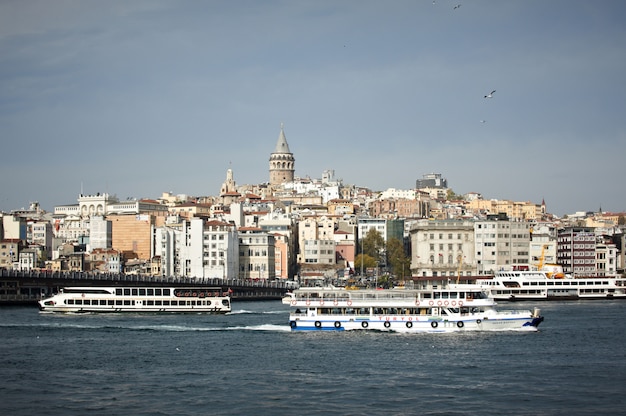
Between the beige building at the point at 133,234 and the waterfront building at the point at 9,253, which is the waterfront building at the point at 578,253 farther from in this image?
the waterfront building at the point at 9,253

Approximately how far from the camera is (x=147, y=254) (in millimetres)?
130125

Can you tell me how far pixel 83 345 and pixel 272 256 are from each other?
6436 centimetres

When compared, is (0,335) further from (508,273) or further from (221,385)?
(508,273)

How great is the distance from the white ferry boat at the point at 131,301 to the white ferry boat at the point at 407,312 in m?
18.2

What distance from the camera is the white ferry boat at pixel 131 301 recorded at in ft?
223

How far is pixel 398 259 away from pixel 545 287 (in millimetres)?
36722

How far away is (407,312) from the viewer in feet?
165

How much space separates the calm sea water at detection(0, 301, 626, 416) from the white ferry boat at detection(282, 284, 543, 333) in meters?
0.86

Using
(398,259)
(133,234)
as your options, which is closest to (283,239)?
(398,259)

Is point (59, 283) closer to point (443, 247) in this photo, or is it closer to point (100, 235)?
point (443, 247)

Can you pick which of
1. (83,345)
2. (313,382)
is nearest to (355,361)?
(313,382)

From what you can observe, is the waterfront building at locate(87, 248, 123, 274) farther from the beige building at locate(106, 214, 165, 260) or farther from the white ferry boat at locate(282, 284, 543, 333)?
the white ferry boat at locate(282, 284, 543, 333)

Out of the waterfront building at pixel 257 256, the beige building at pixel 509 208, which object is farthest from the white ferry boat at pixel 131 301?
the beige building at pixel 509 208

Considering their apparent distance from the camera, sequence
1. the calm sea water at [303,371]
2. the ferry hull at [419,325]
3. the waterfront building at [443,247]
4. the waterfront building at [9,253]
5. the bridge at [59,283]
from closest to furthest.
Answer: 1. the calm sea water at [303,371]
2. the ferry hull at [419,325]
3. the bridge at [59,283]
4. the waterfront building at [443,247]
5. the waterfront building at [9,253]
